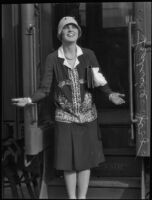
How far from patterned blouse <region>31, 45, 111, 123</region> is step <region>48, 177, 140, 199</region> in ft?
2.23

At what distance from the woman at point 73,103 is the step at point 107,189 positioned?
30 cm

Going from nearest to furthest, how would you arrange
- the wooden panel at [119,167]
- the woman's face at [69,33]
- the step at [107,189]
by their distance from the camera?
1. the woman's face at [69,33]
2. the step at [107,189]
3. the wooden panel at [119,167]

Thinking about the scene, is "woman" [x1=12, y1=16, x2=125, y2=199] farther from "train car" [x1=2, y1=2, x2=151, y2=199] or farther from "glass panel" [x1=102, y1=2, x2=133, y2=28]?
"glass panel" [x1=102, y1=2, x2=133, y2=28]

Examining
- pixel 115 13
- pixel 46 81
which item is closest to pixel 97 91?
pixel 46 81

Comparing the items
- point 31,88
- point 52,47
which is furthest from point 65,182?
point 52,47

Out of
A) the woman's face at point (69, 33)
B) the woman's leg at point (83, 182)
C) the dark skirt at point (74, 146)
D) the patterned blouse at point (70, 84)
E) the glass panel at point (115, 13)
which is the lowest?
the woman's leg at point (83, 182)

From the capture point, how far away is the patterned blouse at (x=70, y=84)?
11.5 ft

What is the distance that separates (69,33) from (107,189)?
Answer: 1471mm

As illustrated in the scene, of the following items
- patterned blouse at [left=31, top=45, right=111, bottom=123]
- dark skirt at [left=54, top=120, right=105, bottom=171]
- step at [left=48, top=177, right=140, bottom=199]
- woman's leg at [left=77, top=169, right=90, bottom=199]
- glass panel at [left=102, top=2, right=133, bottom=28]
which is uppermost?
glass panel at [left=102, top=2, right=133, bottom=28]

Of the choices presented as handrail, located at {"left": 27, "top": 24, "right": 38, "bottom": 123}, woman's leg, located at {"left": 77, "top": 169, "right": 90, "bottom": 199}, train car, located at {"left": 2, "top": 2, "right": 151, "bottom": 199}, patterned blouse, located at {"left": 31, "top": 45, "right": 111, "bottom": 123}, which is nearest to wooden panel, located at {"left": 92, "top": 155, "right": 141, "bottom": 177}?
train car, located at {"left": 2, "top": 2, "right": 151, "bottom": 199}

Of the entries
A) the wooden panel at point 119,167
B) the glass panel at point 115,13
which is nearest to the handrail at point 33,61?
the wooden panel at point 119,167

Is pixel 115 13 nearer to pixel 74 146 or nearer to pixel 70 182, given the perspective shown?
pixel 74 146

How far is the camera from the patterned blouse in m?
3.49

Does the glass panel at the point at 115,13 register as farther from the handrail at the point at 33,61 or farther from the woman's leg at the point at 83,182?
the woman's leg at the point at 83,182
